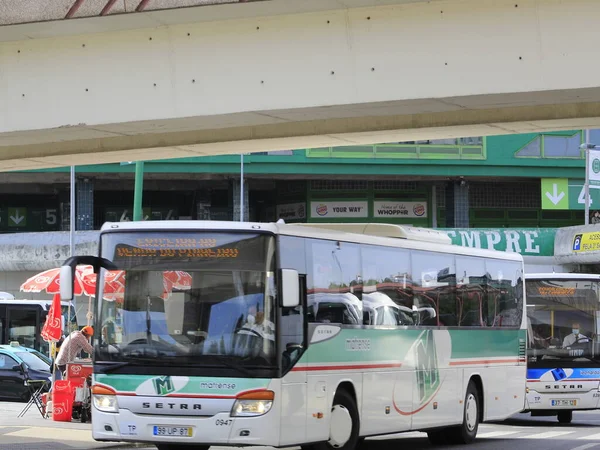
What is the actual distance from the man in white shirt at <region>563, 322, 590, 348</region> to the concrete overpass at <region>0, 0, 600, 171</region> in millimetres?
7502

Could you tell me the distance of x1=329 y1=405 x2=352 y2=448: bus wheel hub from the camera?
49.2 feet

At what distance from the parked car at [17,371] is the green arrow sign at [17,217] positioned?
109ft

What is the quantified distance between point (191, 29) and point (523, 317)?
880 cm

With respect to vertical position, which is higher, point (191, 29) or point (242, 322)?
point (191, 29)

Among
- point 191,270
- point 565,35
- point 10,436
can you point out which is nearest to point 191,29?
point 191,270

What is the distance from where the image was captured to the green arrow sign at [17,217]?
63.5 metres

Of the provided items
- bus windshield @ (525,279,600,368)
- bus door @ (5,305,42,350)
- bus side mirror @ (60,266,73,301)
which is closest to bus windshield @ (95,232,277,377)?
bus side mirror @ (60,266,73,301)

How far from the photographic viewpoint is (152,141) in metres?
18.5

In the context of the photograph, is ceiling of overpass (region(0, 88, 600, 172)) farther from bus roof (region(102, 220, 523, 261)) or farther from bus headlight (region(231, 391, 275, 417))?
bus headlight (region(231, 391, 275, 417))

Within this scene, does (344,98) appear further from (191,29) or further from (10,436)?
(10,436)

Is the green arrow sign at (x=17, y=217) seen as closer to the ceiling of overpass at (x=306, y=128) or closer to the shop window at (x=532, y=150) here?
the shop window at (x=532, y=150)

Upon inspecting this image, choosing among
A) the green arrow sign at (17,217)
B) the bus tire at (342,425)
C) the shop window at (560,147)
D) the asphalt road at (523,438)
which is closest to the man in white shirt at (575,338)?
the asphalt road at (523,438)

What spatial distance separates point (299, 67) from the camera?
14836mm

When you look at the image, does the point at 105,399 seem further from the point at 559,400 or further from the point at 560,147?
the point at 560,147
